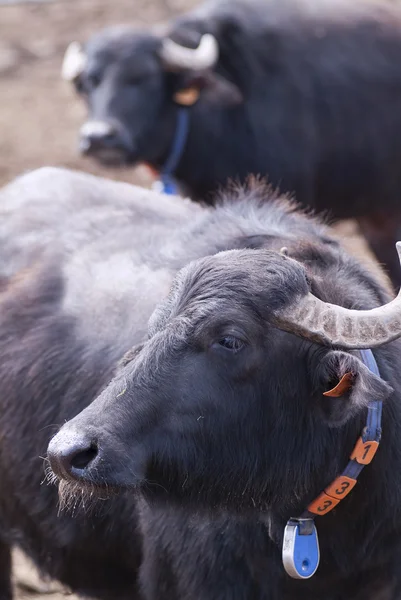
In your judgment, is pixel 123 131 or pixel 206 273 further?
pixel 123 131

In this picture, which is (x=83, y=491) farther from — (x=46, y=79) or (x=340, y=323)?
(x=46, y=79)

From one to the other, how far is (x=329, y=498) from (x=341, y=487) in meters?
0.06

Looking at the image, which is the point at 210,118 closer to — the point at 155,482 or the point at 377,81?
the point at 377,81

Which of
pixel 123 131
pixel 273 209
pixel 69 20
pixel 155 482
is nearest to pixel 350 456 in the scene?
pixel 155 482

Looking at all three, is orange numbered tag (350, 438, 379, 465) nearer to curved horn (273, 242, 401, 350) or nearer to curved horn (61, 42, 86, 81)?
curved horn (273, 242, 401, 350)

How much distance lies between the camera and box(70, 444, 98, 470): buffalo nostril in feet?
10.1

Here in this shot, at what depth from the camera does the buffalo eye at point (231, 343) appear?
3.21 m

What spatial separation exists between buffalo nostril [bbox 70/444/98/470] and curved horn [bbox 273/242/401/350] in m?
0.63

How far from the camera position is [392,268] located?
777cm

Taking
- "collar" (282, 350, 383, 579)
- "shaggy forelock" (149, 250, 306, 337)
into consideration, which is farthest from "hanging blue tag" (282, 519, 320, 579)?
"shaggy forelock" (149, 250, 306, 337)

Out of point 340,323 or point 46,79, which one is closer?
point 340,323

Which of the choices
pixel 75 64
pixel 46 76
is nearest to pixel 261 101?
pixel 75 64

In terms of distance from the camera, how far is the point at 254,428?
335 centimetres

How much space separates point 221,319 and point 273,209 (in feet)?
3.20
